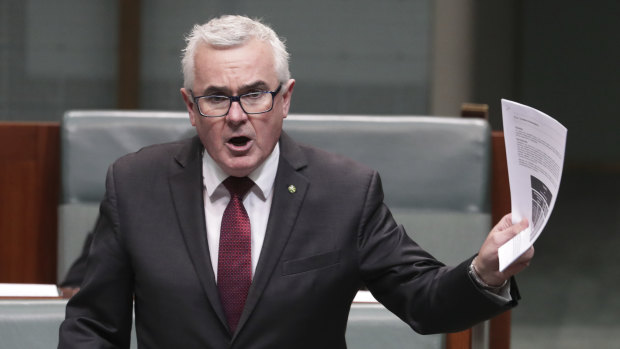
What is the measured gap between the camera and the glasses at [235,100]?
1.32 meters

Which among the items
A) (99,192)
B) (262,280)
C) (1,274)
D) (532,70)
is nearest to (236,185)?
(262,280)

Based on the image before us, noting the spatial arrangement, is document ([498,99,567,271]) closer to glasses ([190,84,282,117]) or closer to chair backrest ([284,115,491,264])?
glasses ([190,84,282,117])

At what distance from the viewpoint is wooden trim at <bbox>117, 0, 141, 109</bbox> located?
14.7 ft

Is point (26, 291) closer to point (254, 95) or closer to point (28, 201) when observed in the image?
point (254, 95)

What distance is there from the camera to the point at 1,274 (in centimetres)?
267

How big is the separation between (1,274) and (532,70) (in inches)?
224

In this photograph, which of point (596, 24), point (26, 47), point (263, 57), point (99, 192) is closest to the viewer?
point (263, 57)

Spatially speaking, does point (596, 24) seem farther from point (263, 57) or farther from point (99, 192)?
point (263, 57)

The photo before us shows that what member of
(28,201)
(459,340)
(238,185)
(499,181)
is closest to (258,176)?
(238,185)

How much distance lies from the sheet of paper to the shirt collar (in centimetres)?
54

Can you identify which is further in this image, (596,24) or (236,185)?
(596,24)

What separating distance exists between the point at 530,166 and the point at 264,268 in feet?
1.40

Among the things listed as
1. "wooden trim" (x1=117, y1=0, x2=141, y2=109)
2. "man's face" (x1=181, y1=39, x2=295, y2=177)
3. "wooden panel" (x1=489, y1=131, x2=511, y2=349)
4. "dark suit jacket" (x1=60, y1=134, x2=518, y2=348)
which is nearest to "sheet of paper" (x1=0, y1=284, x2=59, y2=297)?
Answer: "dark suit jacket" (x1=60, y1=134, x2=518, y2=348)

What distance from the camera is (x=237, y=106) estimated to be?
51.9 inches
